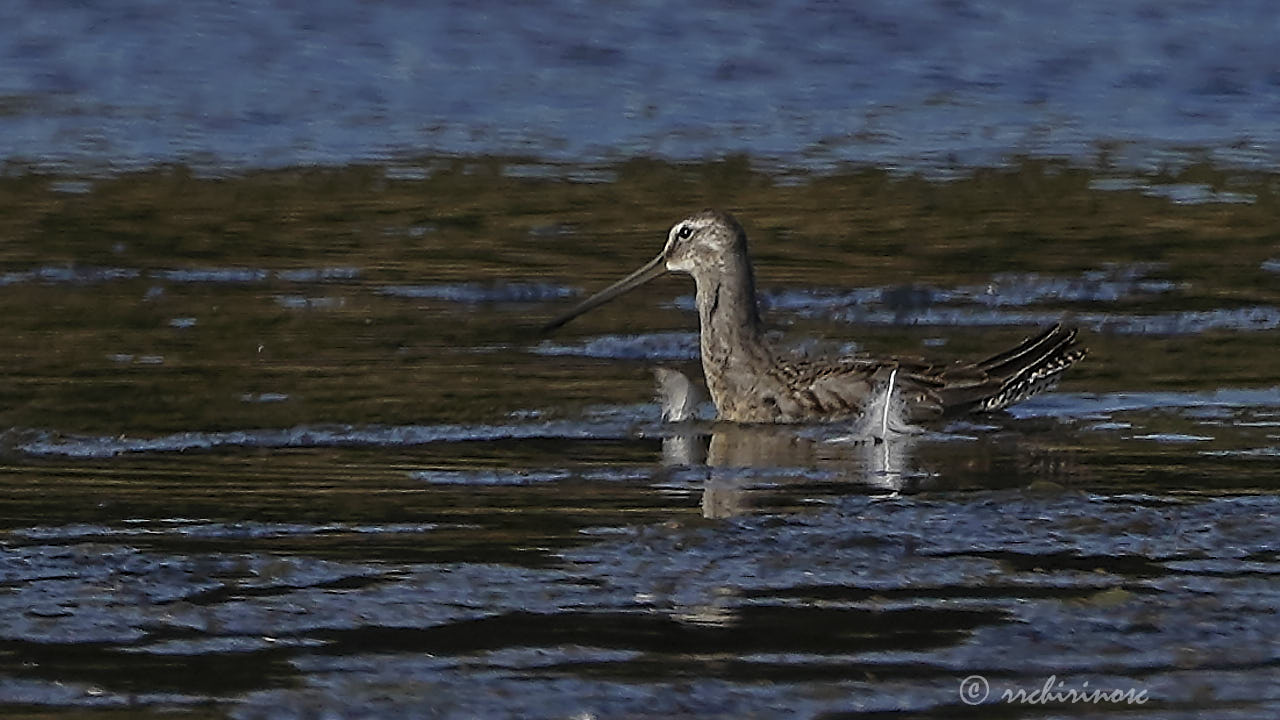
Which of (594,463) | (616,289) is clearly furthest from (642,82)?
(594,463)

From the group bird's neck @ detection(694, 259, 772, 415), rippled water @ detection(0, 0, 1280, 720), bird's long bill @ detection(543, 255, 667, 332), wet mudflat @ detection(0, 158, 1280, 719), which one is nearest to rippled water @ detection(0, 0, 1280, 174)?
rippled water @ detection(0, 0, 1280, 720)

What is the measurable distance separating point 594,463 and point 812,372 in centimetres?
145

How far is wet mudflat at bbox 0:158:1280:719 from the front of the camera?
5.83 meters

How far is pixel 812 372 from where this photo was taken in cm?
970

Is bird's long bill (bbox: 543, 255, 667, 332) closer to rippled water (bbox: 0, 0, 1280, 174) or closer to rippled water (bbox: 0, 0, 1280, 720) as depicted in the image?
rippled water (bbox: 0, 0, 1280, 720)

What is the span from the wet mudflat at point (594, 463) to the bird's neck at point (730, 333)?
1.08 ft

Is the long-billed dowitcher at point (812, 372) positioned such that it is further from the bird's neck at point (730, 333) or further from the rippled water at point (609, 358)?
the rippled water at point (609, 358)

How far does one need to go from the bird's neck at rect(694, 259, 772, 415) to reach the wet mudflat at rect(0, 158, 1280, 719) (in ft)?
1.08

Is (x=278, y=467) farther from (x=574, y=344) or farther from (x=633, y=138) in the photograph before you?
(x=633, y=138)

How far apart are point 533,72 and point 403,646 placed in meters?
13.4

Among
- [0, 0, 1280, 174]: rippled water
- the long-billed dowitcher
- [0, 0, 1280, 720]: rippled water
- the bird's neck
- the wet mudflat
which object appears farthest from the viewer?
[0, 0, 1280, 174]: rippled water

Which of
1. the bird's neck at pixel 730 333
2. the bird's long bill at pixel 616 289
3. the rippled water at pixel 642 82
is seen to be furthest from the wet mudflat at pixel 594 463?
the rippled water at pixel 642 82

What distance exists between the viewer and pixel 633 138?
16750mm

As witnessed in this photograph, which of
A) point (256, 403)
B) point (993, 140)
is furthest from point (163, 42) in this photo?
point (256, 403)
